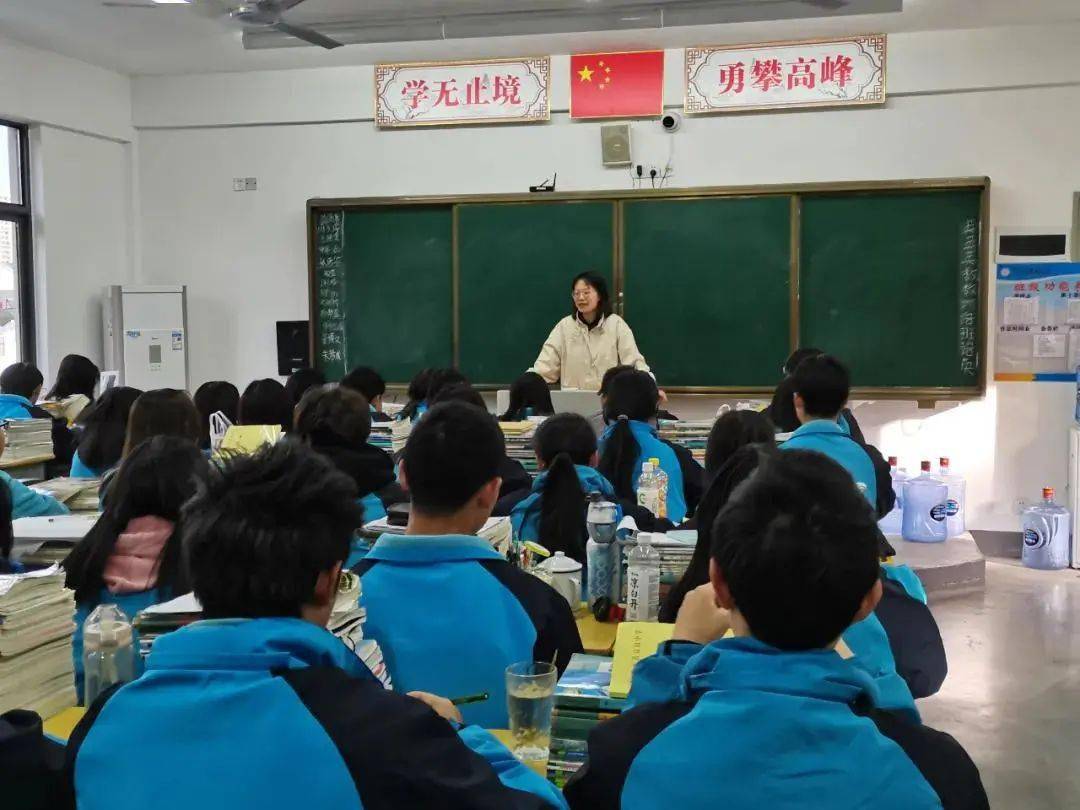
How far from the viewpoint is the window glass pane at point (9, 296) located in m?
6.84

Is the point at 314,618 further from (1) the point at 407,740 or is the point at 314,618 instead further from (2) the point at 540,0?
(2) the point at 540,0

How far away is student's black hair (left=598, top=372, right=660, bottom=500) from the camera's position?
383cm

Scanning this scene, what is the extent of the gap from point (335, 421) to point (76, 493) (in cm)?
101

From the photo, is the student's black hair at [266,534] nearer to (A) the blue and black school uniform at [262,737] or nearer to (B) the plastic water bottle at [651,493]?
(A) the blue and black school uniform at [262,737]

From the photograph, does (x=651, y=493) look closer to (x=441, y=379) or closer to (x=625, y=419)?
(x=625, y=419)

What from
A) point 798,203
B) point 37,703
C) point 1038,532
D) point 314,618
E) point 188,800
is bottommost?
point 1038,532

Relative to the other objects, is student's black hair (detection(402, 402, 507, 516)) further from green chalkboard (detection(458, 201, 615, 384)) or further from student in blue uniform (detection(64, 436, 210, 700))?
green chalkboard (detection(458, 201, 615, 384))

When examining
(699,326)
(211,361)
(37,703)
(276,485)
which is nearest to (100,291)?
(211,361)

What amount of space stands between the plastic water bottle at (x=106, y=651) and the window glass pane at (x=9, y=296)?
557cm

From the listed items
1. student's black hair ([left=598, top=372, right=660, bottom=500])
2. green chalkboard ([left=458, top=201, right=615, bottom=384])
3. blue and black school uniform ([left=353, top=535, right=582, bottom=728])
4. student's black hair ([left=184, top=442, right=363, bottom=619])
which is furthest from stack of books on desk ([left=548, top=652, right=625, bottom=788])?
green chalkboard ([left=458, top=201, right=615, bottom=384])

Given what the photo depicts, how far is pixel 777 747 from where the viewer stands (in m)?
1.05

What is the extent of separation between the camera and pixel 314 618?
1.23 meters

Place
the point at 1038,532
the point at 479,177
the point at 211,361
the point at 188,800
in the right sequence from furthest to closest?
the point at 211,361 → the point at 479,177 → the point at 1038,532 → the point at 188,800

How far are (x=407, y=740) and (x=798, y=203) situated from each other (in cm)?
595
